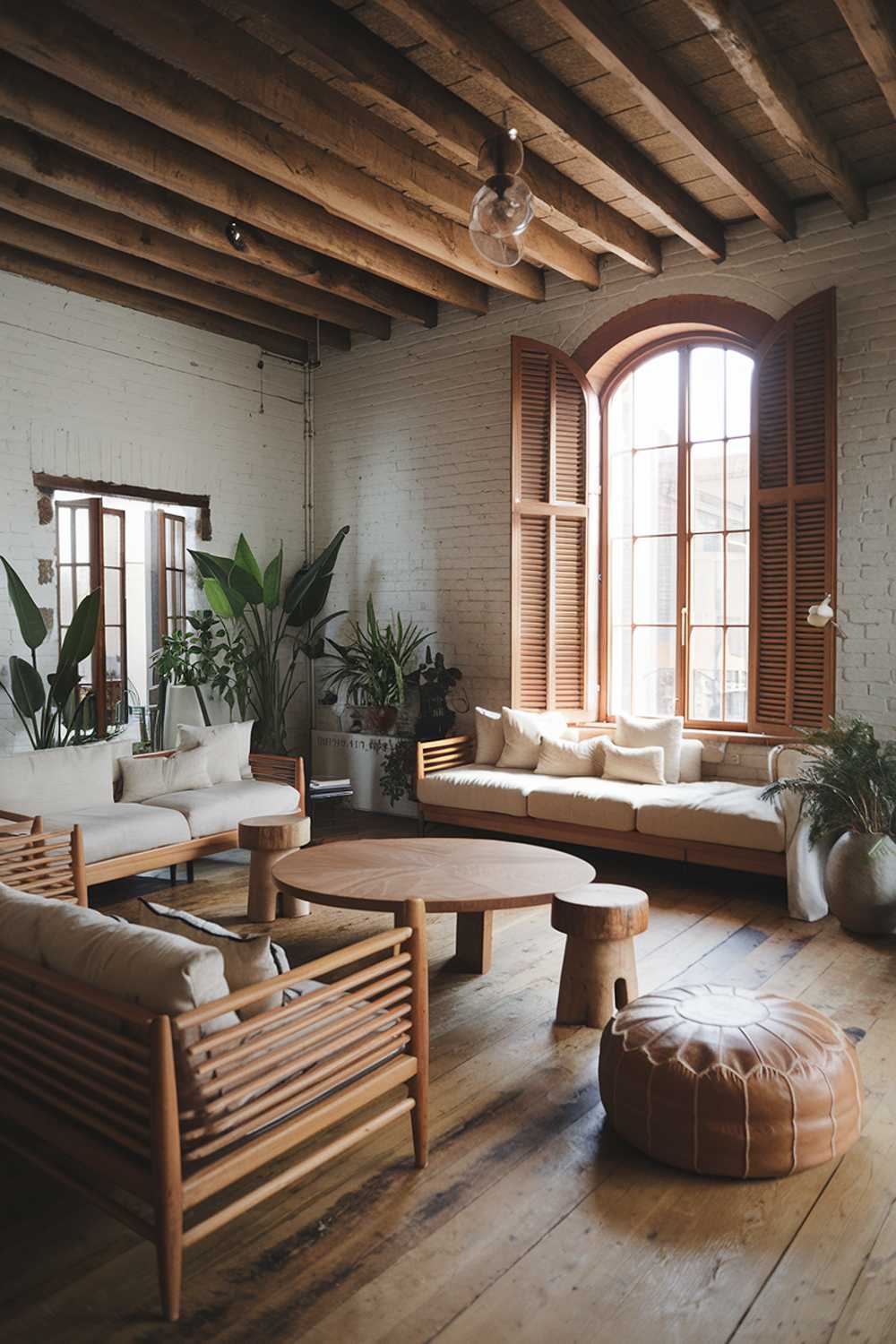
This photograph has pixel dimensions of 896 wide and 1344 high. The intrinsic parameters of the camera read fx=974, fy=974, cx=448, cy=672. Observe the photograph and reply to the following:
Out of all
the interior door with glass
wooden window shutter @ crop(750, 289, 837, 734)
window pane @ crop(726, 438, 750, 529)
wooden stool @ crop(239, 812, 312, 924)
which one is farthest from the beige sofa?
window pane @ crop(726, 438, 750, 529)

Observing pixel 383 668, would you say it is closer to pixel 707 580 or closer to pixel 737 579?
pixel 707 580

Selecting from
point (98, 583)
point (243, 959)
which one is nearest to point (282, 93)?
point (98, 583)

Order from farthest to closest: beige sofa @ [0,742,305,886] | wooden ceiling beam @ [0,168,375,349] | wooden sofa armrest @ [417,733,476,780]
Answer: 1. wooden sofa armrest @ [417,733,476,780]
2. wooden ceiling beam @ [0,168,375,349]
3. beige sofa @ [0,742,305,886]

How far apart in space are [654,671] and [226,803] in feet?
10.2

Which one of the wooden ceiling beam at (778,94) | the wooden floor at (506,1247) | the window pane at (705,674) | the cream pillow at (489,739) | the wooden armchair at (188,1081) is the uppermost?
the wooden ceiling beam at (778,94)

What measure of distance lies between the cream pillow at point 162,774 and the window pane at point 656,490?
344 cm

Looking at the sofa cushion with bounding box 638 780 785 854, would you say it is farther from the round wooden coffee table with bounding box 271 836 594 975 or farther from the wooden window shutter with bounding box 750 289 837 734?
the round wooden coffee table with bounding box 271 836 594 975

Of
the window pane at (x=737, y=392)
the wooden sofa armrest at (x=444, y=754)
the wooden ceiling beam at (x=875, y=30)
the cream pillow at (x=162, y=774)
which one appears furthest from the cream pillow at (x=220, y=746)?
the wooden ceiling beam at (x=875, y=30)

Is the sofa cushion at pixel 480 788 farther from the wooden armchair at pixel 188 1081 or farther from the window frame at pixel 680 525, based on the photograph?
the wooden armchair at pixel 188 1081

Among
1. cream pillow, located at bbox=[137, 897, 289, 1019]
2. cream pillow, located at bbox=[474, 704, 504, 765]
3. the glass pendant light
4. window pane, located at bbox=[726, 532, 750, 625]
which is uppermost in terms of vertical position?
the glass pendant light

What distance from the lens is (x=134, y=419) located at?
7.10 metres

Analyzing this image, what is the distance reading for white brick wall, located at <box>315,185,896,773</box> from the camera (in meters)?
5.57

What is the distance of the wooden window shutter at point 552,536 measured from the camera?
698cm

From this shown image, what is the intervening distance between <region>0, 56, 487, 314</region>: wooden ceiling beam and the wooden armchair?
3656 millimetres
